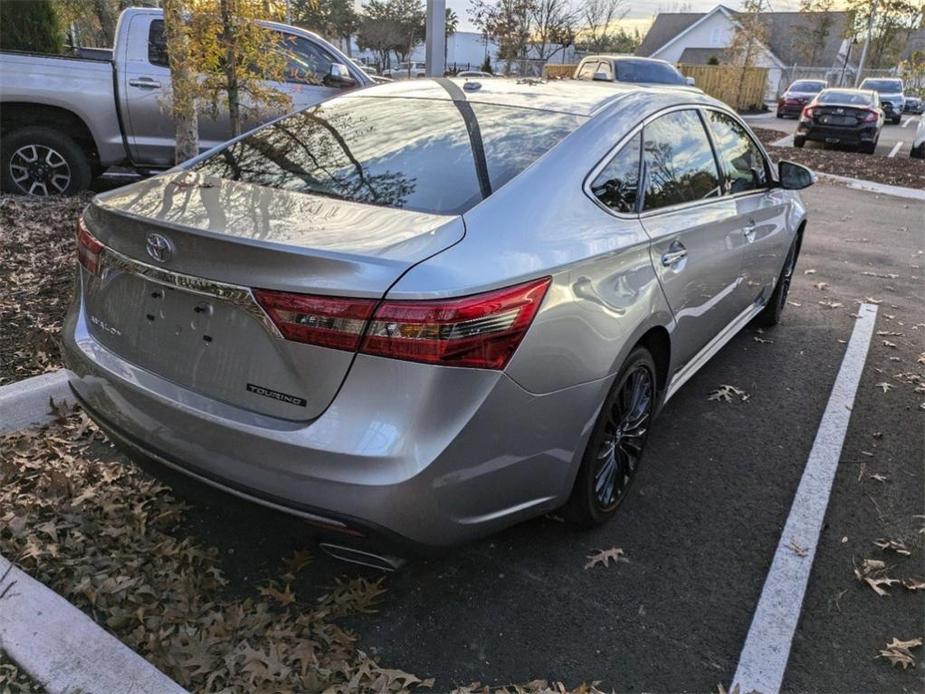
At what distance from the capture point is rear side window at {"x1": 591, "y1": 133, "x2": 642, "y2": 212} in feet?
9.39

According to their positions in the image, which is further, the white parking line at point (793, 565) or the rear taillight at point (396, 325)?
the white parking line at point (793, 565)

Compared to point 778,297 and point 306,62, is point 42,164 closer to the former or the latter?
point 306,62

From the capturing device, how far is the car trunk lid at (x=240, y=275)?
6.86ft

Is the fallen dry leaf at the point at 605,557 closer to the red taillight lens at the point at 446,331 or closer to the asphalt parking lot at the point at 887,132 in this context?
the red taillight lens at the point at 446,331

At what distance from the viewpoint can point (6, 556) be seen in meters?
2.73

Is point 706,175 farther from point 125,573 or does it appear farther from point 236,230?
point 125,573

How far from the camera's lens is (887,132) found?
28.4m

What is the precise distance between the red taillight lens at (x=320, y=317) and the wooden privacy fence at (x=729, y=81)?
36.8m

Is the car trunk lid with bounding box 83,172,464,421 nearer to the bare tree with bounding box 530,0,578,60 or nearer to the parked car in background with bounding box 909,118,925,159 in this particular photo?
the parked car in background with bounding box 909,118,925,159

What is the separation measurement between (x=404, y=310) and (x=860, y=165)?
55.3 feet

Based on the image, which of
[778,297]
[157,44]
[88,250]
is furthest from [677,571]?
[157,44]

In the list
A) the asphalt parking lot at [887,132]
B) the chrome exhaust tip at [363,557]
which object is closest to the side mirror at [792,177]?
the chrome exhaust tip at [363,557]

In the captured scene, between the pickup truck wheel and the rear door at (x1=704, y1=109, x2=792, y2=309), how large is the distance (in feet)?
20.0

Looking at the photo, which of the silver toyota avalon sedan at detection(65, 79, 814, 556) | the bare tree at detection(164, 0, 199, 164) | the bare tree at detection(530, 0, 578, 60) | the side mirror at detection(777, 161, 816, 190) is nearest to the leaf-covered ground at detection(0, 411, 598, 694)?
the silver toyota avalon sedan at detection(65, 79, 814, 556)
